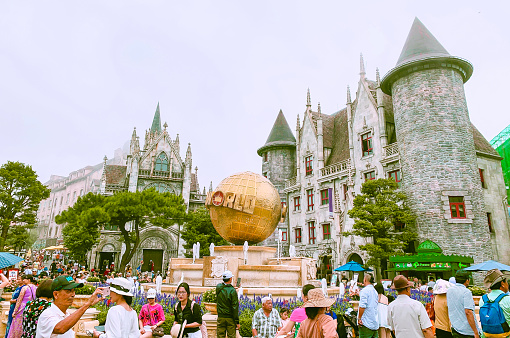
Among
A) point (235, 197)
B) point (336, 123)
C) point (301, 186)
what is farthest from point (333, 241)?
point (235, 197)

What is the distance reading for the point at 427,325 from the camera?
5.01m

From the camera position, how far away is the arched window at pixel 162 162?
164 feet

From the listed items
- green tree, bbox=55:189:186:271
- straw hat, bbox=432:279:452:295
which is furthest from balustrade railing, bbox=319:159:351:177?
straw hat, bbox=432:279:452:295

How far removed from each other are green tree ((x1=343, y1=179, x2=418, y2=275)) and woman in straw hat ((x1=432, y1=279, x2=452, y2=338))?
17.6 m

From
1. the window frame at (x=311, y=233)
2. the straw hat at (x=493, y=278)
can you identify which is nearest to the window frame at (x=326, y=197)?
the window frame at (x=311, y=233)

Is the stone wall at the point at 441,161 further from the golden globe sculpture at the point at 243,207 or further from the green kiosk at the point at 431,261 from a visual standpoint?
the golden globe sculpture at the point at 243,207

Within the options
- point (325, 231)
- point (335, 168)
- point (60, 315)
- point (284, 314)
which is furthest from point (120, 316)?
point (335, 168)

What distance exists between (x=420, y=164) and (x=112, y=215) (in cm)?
2732

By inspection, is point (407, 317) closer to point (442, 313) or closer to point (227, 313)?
point (442, 313)

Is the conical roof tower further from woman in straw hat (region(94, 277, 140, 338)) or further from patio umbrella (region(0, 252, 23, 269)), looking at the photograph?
woman in straw hat (region(94, 277, 140, 338))

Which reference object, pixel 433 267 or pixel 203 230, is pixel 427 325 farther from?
pixel 203 230

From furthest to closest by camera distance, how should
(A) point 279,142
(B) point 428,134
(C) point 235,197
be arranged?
(A) point 279,142
(B) point 428,134
(C) point 235,197

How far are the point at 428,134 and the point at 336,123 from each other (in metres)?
15.6

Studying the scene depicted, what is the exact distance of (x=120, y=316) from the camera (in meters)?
4.13
